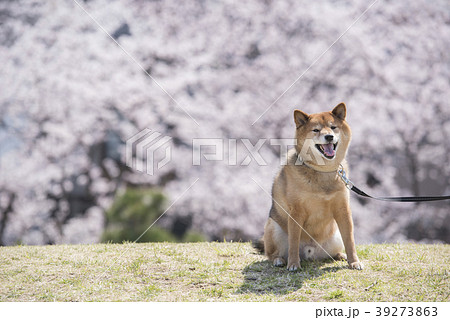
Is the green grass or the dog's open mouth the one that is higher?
the dog's open mouth

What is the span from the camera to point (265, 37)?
374 inches

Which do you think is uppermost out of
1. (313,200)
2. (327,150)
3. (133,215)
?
(327,150)

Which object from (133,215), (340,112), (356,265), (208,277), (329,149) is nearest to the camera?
(208,277)

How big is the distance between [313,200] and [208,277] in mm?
1145

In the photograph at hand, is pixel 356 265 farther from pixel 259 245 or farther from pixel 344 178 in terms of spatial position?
pixel 259 245

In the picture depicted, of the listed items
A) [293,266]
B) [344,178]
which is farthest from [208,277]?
[344,178]

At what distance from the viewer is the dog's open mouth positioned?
3.72 m

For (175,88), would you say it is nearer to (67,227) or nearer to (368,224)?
(67,227)

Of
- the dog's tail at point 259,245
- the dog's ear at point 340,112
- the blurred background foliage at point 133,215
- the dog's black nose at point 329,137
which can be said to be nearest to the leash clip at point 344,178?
the dog's black nose at point 329,137

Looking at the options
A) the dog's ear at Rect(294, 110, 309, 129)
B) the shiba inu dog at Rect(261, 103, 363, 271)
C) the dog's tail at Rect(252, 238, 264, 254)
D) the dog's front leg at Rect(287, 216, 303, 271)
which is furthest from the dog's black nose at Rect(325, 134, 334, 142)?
the dog's tail at Rect(252, 238, 264, 254)

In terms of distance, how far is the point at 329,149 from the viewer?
3.75 m

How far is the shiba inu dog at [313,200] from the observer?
3723 millimetres

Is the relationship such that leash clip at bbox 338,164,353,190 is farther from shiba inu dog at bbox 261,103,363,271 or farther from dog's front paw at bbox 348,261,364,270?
dog's front paw at bbox 348,261,364,270

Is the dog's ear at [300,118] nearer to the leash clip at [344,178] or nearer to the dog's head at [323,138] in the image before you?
the dog's head at [323,138]
